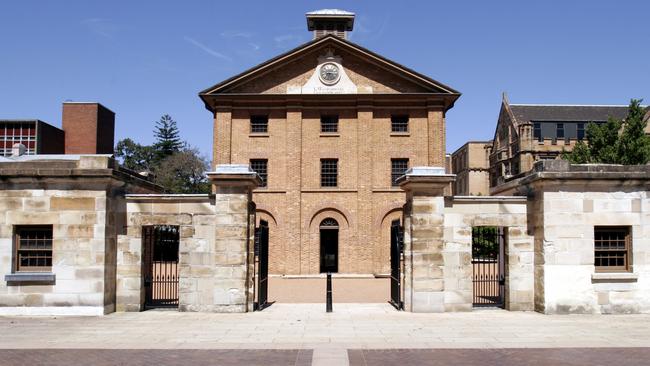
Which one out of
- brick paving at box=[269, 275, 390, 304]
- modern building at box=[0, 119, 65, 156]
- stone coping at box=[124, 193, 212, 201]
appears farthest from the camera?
modern building at box=[0, 119, 65, 156]

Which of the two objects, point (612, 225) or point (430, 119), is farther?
point (430, 119)

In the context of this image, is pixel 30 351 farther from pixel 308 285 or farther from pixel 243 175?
pixel 308 285

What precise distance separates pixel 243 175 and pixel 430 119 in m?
19.2

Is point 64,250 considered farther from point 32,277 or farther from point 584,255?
point 584,255

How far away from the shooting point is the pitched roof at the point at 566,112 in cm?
5494

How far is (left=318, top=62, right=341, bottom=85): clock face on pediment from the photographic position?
31.0m

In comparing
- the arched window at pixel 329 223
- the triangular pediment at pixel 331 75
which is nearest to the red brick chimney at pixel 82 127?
the triangular pediment at pixel 331 75

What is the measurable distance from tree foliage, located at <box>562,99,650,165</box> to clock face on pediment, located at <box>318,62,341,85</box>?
1759cm

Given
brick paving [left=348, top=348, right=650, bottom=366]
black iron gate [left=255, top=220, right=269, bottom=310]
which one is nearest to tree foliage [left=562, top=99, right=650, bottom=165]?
black iron gate [left=255, top=220, right=269, bottom=310]

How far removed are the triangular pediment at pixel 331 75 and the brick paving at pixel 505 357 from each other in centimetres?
2269

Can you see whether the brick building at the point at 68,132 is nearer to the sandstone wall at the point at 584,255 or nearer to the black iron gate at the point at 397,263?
the black iron gate at the point at 397,263

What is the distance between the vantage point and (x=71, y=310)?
1328cm

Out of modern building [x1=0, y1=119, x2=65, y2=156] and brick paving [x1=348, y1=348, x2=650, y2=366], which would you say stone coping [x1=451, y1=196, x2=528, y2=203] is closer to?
brick paving [x1=348, y1=348, x2=650, y2=366]

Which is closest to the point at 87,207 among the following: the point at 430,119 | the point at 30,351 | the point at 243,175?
the point at 243,175
